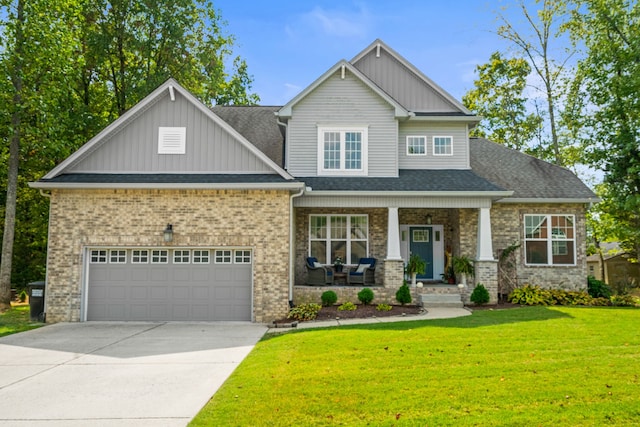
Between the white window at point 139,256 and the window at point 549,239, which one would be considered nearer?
the white window at point 139,256

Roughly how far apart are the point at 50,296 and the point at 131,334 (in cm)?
357

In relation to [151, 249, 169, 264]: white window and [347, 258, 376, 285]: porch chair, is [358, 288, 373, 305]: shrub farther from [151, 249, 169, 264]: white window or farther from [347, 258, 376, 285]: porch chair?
[151, 249, 169, 264]: white window

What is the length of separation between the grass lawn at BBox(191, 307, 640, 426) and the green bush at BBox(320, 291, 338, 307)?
384cm

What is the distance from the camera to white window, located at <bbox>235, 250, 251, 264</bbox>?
13.1 metres

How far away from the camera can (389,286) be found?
47.3 feet

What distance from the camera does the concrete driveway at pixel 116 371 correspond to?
5.52 meters

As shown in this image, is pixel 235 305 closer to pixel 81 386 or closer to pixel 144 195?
pixel 144 195

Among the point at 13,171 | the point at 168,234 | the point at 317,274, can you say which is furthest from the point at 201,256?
the point at 13,171

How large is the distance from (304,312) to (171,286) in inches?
150

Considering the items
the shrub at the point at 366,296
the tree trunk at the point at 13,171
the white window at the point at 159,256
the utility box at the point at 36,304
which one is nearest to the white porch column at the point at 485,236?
the shrub at the point at 366,296

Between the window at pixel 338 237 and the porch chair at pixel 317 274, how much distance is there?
0.98m

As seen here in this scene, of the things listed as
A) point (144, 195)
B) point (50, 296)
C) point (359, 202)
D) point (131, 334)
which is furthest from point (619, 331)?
point (50, 296)

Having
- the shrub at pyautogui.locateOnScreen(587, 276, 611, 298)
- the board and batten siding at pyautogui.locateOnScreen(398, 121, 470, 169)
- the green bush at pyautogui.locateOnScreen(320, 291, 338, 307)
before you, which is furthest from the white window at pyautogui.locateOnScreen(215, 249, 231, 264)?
the shrub at pyautogui.locateOnScreen(587, 276, 611, 298)

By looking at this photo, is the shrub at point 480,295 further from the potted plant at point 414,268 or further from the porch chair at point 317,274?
the porch chair at point 317,274
